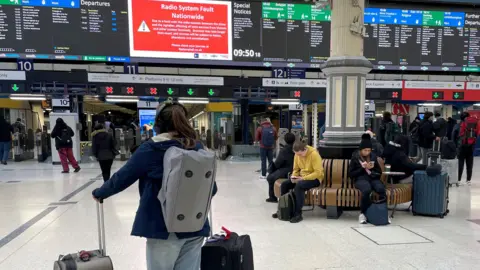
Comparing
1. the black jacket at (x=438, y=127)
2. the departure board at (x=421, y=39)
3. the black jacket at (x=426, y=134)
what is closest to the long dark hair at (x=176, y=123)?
the black jacket at (x=426, y=134)

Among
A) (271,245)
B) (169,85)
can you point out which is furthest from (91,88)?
(271,245)

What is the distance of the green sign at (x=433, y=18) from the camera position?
10.5 m

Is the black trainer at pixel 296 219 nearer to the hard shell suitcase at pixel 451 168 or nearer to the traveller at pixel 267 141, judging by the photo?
the traveller at pixel 267 141

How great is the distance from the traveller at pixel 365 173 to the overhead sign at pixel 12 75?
8791mm

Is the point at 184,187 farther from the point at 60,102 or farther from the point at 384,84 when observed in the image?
the point at 60,102

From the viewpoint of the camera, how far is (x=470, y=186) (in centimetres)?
673

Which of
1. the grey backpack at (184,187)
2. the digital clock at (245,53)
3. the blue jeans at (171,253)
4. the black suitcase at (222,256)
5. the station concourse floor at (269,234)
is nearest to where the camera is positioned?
the grey backpack at (184,187)

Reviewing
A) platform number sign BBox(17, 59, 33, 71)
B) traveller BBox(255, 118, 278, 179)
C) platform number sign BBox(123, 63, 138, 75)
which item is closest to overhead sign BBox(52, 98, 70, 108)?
platform number sign BBox(17, 59, 33, 71)

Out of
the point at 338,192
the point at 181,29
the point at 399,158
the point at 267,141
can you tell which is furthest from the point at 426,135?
the point at 181,29

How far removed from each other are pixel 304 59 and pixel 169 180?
9158mm

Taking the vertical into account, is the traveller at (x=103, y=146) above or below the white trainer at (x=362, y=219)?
above

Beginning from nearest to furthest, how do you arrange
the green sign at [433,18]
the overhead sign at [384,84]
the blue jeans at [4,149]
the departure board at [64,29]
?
the departure board at [64,29]
the overhead sign at [384,84]
the green sign at [433,18]
the blue jeans at [4,149]

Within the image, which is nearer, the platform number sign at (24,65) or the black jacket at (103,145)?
the black jacket at (103,145)

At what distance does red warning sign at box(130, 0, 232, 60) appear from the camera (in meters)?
9.16
